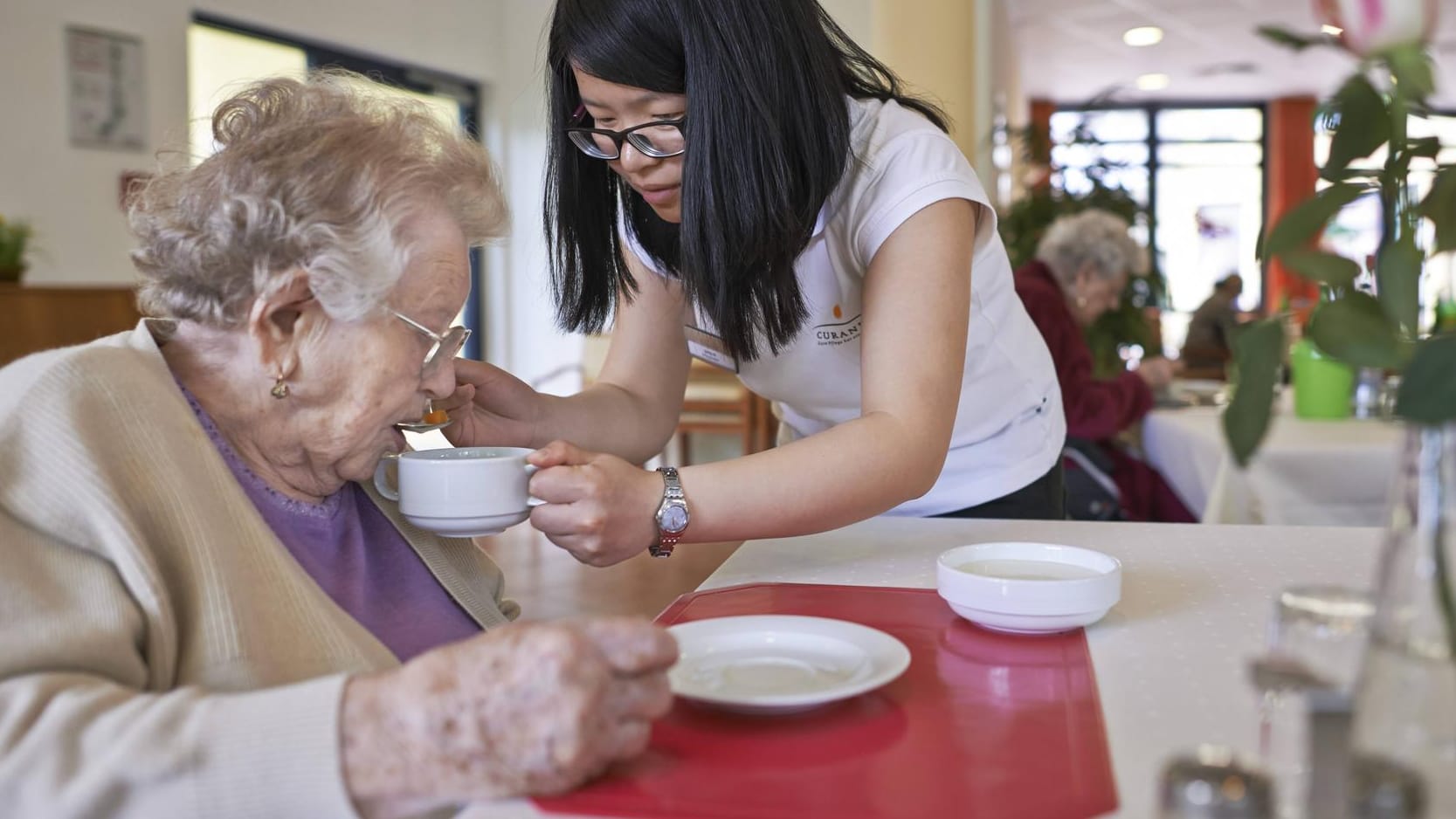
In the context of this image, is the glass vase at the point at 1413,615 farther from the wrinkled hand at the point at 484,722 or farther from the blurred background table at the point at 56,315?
the blurred background table at the point at 56,315

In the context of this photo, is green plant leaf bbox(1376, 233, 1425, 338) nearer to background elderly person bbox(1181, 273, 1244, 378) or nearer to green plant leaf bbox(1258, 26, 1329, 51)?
green plant leaf bbox(1258, 26, 1329, 51)

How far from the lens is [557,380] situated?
25.7ft

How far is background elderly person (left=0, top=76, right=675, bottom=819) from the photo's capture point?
73 cm

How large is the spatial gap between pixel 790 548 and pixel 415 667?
75 centimetres

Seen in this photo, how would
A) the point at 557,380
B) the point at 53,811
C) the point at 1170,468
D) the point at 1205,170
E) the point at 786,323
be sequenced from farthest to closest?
the point at 1205,170 → the point at 557,380 → the point at 1170,468 → the point at 786,323 → the point at 53,811

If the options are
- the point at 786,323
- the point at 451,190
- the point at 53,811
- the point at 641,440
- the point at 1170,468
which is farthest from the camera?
the point at 1170,468

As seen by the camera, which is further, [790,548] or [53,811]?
[790,548]

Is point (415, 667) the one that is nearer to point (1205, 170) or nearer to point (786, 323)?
point (786, 323)

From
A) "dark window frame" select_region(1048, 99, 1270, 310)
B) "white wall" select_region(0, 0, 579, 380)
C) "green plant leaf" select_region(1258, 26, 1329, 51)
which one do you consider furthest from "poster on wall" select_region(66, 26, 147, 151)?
"dark window frame" select_region(1048, 99, 1270, 310)

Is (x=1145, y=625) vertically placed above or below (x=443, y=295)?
below

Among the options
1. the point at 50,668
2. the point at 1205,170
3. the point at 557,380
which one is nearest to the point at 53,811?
the point at 50,668

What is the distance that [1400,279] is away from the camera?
0.63 meters

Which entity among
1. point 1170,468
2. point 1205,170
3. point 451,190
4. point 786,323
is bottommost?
point 1170,468

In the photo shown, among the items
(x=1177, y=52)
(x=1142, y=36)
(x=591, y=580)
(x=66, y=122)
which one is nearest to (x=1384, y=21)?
(x=591, y=580)
